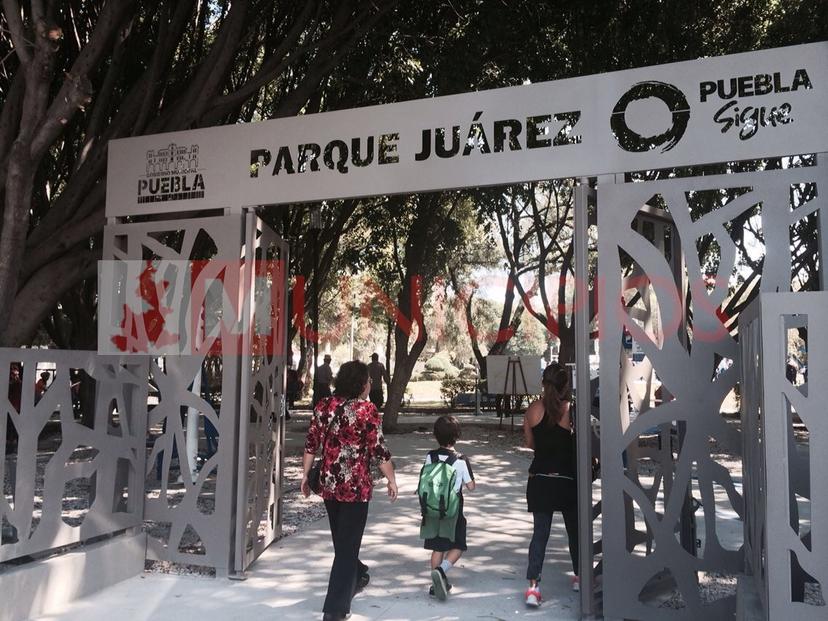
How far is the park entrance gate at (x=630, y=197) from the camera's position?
4859 mm

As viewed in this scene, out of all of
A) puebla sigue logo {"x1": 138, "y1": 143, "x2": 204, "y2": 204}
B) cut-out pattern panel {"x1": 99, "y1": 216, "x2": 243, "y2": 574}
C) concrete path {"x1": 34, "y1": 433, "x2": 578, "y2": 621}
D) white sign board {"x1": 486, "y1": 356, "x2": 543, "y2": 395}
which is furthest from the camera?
white sign board {"x1": 486, "y1": 356, "x2": 543, "y2": 395}

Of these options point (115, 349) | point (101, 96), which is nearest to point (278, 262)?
point (115, 349)

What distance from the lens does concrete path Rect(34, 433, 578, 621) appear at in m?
5.21

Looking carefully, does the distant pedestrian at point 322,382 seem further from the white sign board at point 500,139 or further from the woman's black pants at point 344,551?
the woman's black pants at point 344,551

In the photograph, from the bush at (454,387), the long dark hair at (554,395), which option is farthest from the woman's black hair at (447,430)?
the bush at (454,387)

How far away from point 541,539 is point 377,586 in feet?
4.51

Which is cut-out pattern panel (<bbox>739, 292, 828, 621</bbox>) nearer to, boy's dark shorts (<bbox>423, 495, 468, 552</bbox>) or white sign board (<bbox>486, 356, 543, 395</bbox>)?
boy's dark shorts (<bbox>423, 495, 468, 552</bbox>)

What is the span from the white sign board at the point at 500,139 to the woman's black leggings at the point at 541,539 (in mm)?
2547

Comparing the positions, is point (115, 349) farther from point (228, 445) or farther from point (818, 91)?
point (818, 91)

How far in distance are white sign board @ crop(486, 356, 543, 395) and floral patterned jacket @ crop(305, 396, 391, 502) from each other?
48.7 ft

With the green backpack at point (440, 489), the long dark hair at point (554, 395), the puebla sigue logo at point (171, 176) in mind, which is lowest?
the green backpack at point (440, 489)

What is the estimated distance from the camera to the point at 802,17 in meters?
10.6

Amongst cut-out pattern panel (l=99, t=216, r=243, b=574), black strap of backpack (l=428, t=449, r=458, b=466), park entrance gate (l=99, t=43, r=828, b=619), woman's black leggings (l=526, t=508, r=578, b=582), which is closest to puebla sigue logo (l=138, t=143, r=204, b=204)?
cut-out pattern panel (l=99, t=216, r=243, b=574)

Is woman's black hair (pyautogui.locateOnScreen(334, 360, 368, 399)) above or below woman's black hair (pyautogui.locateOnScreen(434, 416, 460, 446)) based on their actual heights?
above
